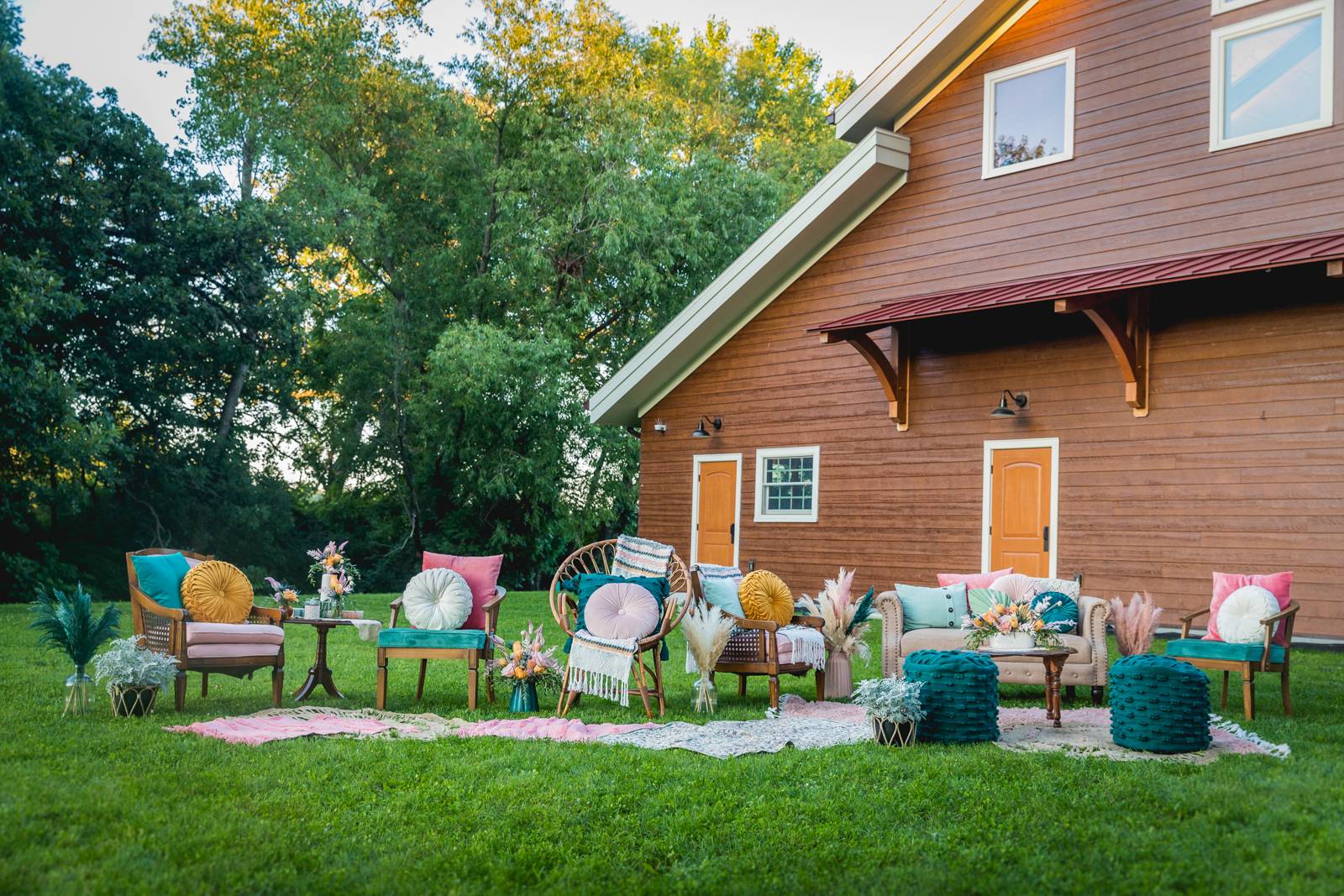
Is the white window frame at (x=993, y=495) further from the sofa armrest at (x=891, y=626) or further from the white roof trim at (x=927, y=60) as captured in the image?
the white roof trim at (x=927, y=60)

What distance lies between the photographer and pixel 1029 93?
9.99m

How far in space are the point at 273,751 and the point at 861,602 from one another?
12.0ft

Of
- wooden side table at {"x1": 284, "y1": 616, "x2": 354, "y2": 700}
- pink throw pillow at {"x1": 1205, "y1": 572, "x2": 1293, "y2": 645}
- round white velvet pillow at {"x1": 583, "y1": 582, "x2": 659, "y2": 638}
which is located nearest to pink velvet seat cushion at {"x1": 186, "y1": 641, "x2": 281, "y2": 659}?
wooden side table at {"x1": 284, "y1": 616, "x2": 354, "y2": 700}

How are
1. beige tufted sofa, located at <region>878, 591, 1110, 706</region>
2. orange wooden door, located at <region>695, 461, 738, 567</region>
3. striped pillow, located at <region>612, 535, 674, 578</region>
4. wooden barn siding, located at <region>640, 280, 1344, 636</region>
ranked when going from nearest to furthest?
beige tufted sofa, located at <region>878, 591, 1110, 706</region> → striped pillow, located at <region>612, 535, 674, 578</region> → wooden barn siding, located at <region>640, 280, 1344, 636</region> → orange wooden door, located at <region>695, 461, 738, 567</region>

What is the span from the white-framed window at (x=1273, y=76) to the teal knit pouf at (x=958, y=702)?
5.63 m

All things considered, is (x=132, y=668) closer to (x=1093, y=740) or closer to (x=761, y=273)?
(x=1093, y=740)

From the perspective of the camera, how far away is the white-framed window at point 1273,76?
8375 mm

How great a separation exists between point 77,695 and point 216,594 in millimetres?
887

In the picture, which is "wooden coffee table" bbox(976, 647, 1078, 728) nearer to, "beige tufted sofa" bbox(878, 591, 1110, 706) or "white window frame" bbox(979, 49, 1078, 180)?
"beige tufted sofa" bbox(878, 591, 1110, 706)

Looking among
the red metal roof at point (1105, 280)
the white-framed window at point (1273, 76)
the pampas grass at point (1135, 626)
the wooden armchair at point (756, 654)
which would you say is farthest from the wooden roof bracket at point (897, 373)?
the wooden armchair at point (756, 654)

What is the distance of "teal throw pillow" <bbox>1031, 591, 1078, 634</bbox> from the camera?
22.6 ft

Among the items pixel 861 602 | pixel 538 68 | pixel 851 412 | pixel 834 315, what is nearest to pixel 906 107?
pixel 834 315

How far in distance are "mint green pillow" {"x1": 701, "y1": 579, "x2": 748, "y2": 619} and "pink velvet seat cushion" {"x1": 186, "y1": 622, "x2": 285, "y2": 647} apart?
2.47 meters

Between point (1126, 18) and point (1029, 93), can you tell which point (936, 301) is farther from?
point (1126, 18)
